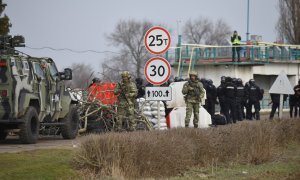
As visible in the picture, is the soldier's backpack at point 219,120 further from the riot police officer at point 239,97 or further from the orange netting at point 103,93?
the orange netting at point 103,93

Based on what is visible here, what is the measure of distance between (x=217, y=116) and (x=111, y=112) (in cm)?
569

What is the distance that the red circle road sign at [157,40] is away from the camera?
1578 cm

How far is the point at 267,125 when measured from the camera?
17.6 m

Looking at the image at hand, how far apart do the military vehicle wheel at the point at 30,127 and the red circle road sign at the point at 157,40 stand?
14.0 ft

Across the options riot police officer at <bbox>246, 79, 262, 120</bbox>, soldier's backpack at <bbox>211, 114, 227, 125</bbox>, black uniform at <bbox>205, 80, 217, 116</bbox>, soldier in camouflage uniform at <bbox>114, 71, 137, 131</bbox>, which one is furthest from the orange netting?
riot police officer at <bbox>246, 79, 262, 120</bbox>

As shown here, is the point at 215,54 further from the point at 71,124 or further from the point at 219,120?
the point at 71,124

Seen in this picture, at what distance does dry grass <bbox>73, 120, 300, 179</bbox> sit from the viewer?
1273cm

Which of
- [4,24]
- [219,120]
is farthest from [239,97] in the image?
[4,24]

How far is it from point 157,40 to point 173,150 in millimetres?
3094

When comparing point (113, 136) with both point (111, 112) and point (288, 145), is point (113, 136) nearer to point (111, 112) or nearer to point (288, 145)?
point (288, 145)

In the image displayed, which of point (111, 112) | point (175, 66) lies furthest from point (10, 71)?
point (175, 66)

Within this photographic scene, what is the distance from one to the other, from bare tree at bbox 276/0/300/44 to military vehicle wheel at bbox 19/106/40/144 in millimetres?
39700

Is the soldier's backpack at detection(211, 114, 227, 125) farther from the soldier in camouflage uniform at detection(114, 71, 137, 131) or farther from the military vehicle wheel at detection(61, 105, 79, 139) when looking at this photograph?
the soldier in camouflage uniform at detection(114, 71, 137, 131)

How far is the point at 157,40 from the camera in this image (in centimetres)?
1586
